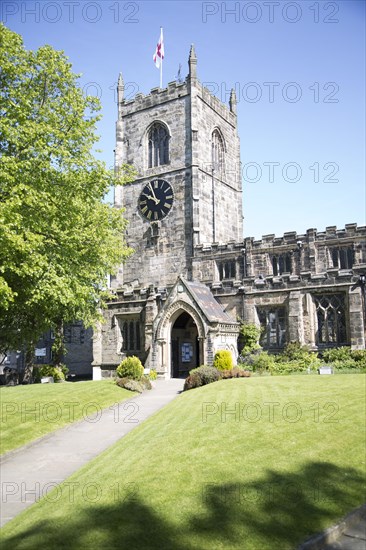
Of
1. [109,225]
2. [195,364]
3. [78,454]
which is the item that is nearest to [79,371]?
[195,364]

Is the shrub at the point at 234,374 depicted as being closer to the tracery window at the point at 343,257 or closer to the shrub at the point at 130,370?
the shrub at the point at 130,370

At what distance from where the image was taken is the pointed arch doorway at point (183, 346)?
33.4m

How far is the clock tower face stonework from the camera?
3716cm

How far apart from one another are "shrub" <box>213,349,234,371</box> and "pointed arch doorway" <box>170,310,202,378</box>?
6.82 metres

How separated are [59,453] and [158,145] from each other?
38729mm

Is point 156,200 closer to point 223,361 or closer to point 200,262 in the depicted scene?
point 200,262

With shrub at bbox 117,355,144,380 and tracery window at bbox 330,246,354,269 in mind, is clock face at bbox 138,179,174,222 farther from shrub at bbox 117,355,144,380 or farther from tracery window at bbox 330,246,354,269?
shrub at bbox 117,355,144,380

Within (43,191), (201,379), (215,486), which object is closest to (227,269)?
(201,379)

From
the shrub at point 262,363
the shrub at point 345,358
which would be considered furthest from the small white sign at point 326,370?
the shrub at point 262,363

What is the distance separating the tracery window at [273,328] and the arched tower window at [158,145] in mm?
21184

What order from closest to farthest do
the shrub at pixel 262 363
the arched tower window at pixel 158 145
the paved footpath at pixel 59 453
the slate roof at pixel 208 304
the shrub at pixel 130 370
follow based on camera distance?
the paved footpath at pixel 59 453, the shrub at pixel 130 370, the shrub at pixel 262 363, the slate roof at pixel 208 304, the arched tower window at pixel 158 145

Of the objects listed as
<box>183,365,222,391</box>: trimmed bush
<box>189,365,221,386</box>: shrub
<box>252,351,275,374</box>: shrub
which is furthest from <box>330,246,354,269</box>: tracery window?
<box>183,365,222,391</box>: trimmed bush

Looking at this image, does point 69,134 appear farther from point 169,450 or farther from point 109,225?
point 169,450

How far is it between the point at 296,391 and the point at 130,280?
30.2 metres
